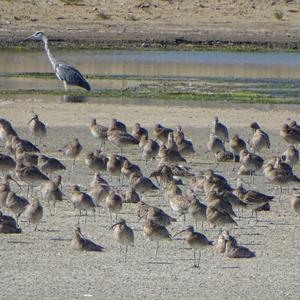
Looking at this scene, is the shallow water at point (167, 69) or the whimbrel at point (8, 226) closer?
the whimbrel at point (8, 226)

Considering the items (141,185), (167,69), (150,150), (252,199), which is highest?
(167,69)

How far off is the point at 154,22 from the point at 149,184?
33.4m

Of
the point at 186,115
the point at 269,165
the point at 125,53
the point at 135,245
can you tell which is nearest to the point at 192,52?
the point at 125,53

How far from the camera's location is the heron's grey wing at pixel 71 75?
32.2 m

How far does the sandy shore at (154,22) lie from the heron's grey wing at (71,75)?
1320 centimetres

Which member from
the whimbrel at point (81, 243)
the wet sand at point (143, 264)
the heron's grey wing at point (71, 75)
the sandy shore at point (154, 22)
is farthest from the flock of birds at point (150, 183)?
the sandy shore at point (154, 22)

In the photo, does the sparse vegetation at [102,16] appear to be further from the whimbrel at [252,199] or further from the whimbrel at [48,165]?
the whimbrel at [252,199]

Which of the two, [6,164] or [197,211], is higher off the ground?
[6,164]

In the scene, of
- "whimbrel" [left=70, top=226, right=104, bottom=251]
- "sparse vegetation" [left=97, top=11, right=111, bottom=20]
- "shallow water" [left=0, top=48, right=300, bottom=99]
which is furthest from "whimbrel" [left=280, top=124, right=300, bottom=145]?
"sparse vegetation" [left=97, top=11, right=111, bottom=20]

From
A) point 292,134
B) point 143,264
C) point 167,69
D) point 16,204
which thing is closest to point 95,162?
point 16,204

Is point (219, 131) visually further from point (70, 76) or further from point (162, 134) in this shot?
point (70, 76)

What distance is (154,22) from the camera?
50.7m

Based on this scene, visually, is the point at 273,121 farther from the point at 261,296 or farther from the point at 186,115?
the point at 261,296

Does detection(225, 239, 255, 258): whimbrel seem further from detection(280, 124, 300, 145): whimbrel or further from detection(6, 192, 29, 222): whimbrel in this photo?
detection(280, 124, 300, 145): whimbrel
